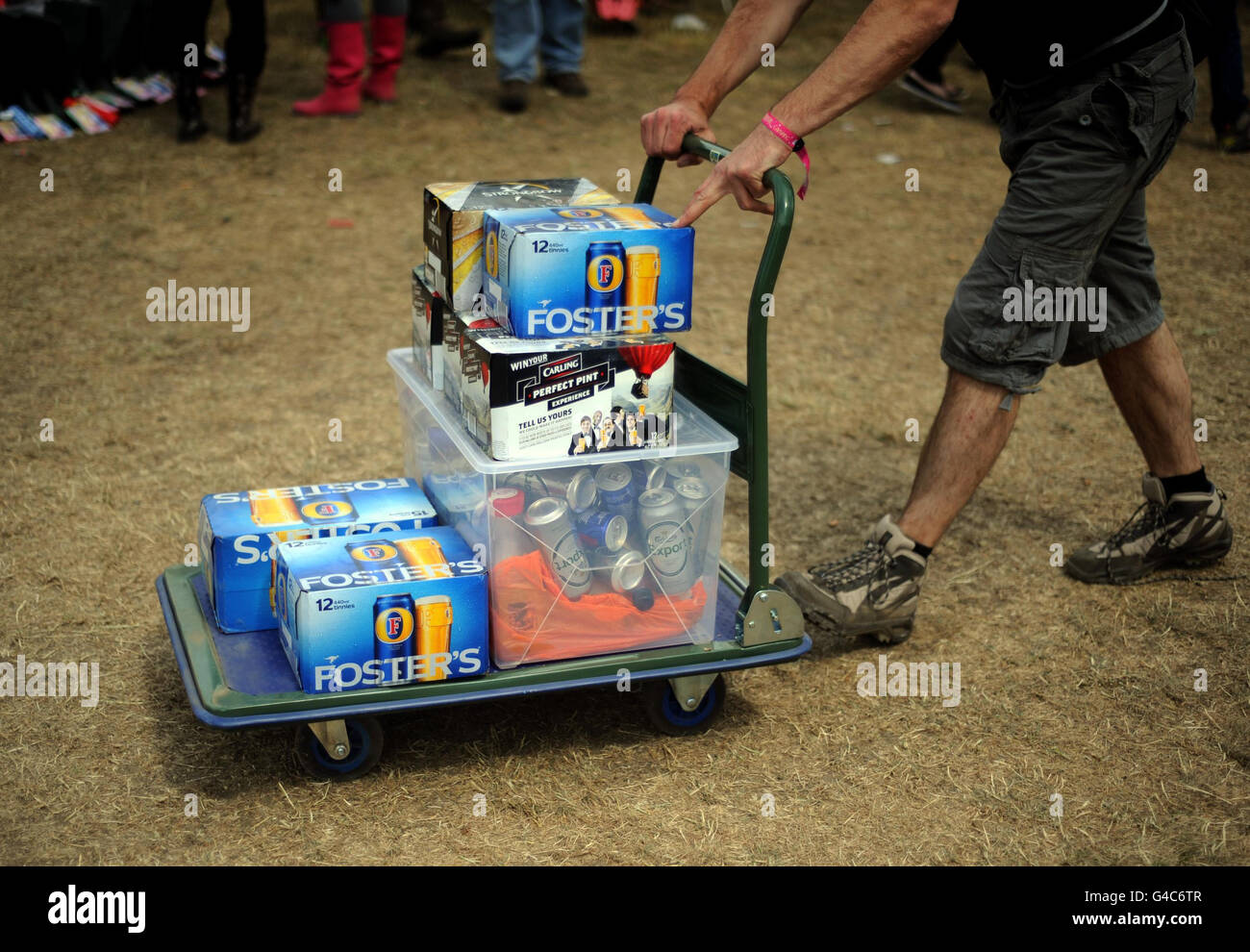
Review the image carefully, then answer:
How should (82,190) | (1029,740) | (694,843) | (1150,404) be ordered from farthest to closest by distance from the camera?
(82,190)
(1150,404)
(1029,740)
(694,843)

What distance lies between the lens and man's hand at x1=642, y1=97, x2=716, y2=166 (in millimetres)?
2736

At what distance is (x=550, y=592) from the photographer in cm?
250

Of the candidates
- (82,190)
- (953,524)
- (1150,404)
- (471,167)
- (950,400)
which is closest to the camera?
(950,400)

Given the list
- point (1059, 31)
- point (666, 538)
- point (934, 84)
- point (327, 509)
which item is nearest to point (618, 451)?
point (666, 538)

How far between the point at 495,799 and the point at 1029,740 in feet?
3.65

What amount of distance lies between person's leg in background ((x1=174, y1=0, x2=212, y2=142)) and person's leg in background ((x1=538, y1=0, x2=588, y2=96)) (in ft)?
6.48

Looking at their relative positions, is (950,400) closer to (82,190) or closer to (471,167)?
(471,167)

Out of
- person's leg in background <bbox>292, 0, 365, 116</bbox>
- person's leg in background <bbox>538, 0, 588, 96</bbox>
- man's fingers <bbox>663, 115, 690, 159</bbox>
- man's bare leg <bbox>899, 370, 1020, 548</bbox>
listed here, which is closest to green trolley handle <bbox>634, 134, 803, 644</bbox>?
man's fingers <bbox>663, 115, 690, 159</bbox>

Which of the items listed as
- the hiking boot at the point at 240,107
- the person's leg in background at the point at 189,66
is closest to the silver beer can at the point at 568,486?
the person's leg in background at the point at 189,66

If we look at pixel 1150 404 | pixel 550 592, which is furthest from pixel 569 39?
pixel 550 592

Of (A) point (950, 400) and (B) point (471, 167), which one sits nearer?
(A) point (950, 400)

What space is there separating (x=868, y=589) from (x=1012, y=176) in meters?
0.96

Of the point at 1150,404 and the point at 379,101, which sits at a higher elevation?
the point at 1150,404

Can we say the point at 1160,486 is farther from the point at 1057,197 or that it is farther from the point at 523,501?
the point at 523,501
